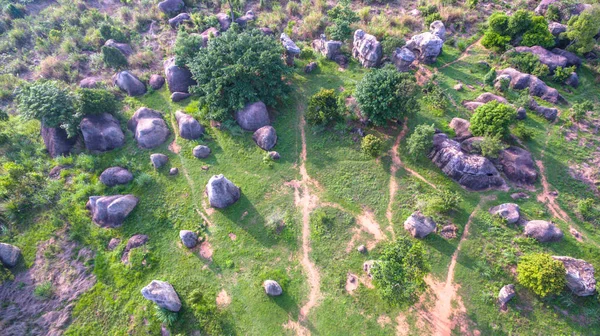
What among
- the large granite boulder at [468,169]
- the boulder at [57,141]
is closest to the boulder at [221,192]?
the boulder at [57,141]

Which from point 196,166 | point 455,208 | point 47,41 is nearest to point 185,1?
point 47,41

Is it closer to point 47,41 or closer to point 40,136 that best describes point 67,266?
point 40,136

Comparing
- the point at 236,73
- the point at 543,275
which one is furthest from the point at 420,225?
the point at 236,73

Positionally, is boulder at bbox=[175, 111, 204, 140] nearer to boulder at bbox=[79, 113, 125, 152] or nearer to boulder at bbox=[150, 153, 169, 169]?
boulder at bbox=[150, 153, 169, 169]

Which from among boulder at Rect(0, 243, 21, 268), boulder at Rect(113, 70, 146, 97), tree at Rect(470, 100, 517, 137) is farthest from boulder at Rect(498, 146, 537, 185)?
boulder at Rect(0, 243, 21, 268)

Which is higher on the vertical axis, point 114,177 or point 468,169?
point 468,169

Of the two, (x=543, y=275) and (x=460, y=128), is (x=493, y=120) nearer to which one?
(x=460, y=128)

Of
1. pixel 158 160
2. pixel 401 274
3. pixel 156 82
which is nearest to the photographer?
pixel 401 274
